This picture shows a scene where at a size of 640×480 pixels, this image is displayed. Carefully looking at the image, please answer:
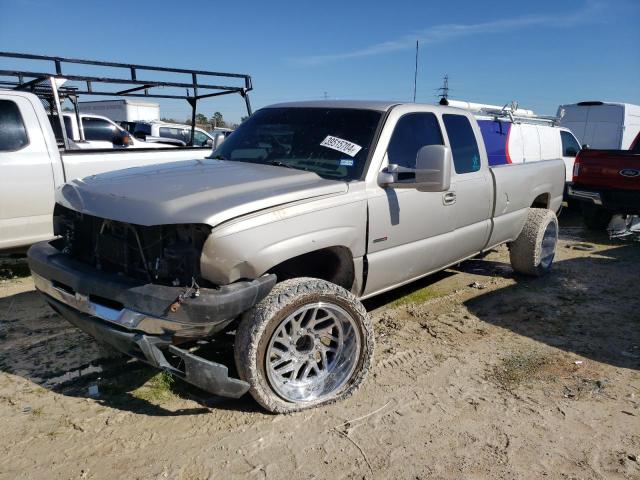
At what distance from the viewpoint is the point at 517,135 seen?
948 cm

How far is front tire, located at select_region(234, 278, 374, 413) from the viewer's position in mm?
2818

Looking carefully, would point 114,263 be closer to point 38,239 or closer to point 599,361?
point 38,239

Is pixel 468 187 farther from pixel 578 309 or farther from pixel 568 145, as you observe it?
pixel 568 145

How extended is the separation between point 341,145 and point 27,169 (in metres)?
3.44

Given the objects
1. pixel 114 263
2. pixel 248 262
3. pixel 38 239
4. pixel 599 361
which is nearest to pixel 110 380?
pixel 114 263

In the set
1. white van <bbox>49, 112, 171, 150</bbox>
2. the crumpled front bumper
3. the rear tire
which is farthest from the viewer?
white van <bbox>49, 112, 171, 150</bbox>

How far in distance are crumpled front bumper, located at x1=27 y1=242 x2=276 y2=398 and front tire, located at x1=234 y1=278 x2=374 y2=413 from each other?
12 cm

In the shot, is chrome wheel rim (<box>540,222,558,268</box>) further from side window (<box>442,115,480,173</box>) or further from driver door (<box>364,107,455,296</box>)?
driver door (<box>364,107,455,296</box>)

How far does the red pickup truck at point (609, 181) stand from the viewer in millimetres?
7973

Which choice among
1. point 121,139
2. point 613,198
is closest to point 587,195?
point 613,198

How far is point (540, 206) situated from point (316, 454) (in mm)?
4676

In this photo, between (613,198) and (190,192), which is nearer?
(190,192)

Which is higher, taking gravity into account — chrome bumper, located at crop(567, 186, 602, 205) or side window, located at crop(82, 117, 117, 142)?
side window, located at crop(82, 117, 117, 142)

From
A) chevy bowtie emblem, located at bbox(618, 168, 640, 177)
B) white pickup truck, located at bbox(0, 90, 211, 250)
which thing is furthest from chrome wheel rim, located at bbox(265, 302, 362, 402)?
chevy bowtie emblem, located at bbox(618, 168, 640, 177)
